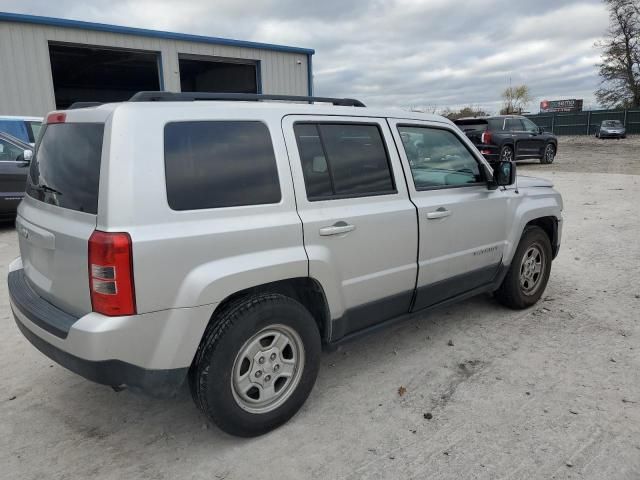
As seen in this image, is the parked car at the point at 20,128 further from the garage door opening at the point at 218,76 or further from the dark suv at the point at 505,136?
the dark suv at the point at 505,136

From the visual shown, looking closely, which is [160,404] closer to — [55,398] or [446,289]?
[55,398]

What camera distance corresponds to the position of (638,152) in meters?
23.8

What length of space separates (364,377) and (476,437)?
0.91 meters

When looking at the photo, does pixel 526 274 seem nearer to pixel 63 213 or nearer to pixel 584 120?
pixel 63 213

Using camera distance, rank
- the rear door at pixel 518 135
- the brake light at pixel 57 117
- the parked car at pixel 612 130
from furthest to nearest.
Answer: the parked car at pixel 612 130 → the rear door at pixel 518 135 → the brake light at pixel 57 117

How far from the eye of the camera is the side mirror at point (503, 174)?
160 inches

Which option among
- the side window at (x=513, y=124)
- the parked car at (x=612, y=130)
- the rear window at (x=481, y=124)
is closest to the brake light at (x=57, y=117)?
the rear window at (x=481, y=124)

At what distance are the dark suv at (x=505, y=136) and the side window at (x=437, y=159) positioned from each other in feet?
42.3

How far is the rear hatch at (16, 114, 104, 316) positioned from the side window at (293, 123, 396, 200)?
113 cm

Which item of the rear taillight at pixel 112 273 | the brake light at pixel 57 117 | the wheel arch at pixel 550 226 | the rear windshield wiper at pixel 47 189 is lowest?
the wheel arch at pixel 550 226

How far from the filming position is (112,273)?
224 cm

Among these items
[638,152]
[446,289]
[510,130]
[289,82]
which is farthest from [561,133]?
[446,289]

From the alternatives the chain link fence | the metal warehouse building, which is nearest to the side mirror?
the metal warehouse building

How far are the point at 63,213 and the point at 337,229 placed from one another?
1.46 metres
